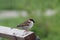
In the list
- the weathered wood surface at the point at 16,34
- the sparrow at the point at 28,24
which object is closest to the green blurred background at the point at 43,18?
the sparrow at the point at 28,24

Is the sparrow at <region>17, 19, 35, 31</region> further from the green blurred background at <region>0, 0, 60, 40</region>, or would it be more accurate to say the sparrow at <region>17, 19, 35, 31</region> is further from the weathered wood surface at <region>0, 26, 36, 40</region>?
the green blurred background at <region>0, 0, 60, 40</region>

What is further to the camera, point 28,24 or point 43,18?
point 43,18

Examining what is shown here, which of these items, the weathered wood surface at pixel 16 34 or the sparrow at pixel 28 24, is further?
the sparrow at pixel 28 24

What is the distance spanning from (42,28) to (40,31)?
0.17 metres

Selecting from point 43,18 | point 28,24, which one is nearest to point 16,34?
point 28,24

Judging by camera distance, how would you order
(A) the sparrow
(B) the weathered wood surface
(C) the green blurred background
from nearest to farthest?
(B) the weathered wood surface
(A) the sparrow
(C) the green blurred background

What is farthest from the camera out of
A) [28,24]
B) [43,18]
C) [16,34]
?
[43,18]

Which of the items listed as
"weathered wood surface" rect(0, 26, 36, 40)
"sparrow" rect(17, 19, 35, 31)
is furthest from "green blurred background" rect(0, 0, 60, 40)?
"weathered wood surface" rect(0, 26, 36, 40)

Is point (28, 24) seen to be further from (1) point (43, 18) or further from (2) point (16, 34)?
(1) point (43, 18)

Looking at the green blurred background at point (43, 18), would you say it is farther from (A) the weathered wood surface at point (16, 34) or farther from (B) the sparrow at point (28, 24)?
(A) the weathered wood surface at point (16, 34)

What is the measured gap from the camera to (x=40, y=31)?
20.7ft

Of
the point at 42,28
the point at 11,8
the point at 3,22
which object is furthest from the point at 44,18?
the point at 11,8

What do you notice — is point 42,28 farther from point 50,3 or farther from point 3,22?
point 3,22

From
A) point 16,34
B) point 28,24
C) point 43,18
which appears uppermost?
point 43,18
